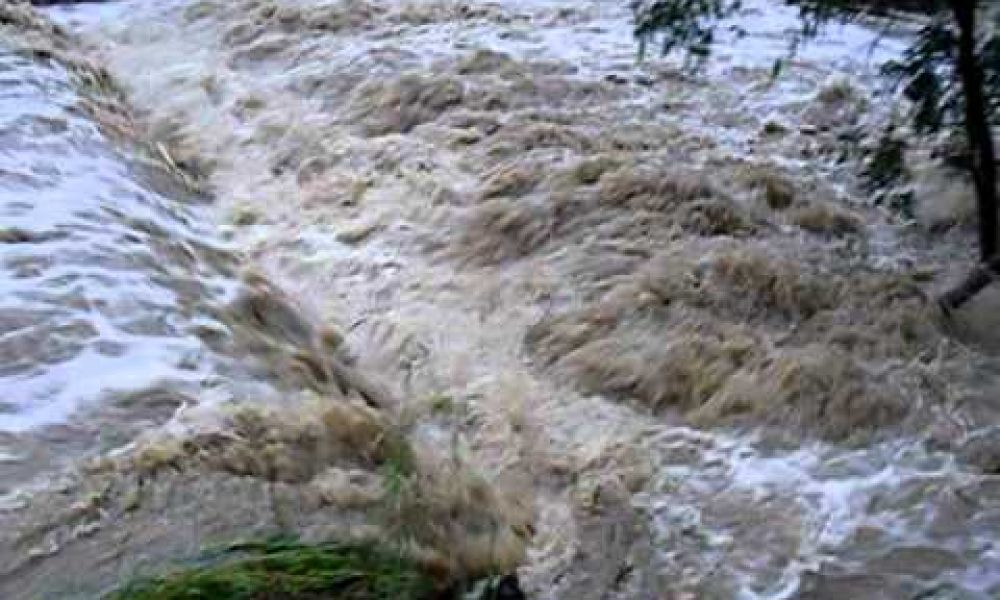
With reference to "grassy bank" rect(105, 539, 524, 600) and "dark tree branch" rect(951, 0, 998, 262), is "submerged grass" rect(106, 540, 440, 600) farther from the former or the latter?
"dark tree branch" rect(951, 0, 998, 262)

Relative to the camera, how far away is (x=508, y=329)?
5.26m

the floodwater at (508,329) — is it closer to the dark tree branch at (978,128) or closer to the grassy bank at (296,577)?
the grassy bank at (296,577)

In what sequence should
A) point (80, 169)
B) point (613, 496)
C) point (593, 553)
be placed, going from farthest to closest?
point (80, 169) < point (613, 496) < point (593, 553)

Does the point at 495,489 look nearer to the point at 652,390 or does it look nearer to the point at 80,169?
the point at 652,390

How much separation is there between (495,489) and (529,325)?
4.42 ft

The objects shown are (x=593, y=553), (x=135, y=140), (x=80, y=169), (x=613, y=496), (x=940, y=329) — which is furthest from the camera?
(x=135, y=140)

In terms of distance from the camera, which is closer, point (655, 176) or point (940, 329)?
point (940, 329)

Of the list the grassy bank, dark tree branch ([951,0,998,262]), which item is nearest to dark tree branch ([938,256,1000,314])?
dark tree branch ([951,0,998,262])

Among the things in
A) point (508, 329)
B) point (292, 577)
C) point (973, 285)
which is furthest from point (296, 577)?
point (973, 285)

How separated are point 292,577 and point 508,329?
7.55 ft

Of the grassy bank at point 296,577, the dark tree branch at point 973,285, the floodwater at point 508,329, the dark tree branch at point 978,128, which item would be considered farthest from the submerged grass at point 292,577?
the dark tree branch at point 978,128

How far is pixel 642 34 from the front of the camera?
5.17 m

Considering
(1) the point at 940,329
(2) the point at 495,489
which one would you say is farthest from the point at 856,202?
(2) the point at 495,489

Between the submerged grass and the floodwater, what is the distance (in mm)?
155
